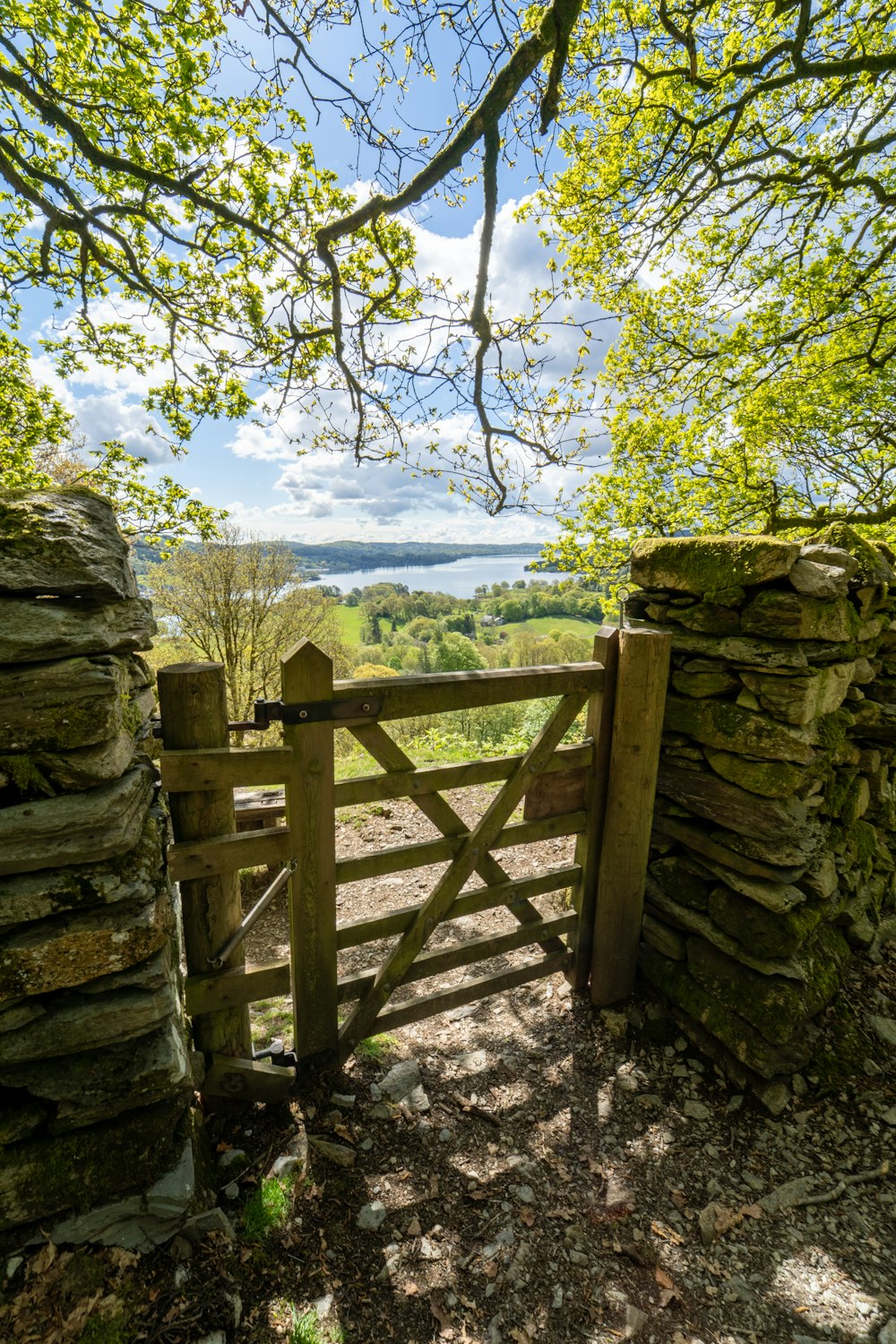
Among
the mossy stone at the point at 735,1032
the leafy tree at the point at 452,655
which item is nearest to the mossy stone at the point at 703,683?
the mossy stone at the point at 735,1032

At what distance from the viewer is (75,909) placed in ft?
5.64

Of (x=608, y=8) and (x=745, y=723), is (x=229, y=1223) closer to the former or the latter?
(x=745, y=723)

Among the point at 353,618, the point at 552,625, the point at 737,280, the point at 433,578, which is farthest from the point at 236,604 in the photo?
the point at 433,578

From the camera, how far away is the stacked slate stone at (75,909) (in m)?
1.58

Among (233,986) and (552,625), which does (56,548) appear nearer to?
(233,986)

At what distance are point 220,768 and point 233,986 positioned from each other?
1.10 metres

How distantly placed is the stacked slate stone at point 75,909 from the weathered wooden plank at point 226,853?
0.37 meters

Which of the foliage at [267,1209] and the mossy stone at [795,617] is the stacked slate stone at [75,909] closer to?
the foliage at [267,1209]

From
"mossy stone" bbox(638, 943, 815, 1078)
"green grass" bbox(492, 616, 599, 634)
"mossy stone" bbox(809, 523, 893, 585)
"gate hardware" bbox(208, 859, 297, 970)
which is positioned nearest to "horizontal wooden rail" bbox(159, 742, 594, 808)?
"gate hardware" bbox(208, 859, 297, 970)

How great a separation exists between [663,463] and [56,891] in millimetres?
10992

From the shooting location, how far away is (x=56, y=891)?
1646 millimetres

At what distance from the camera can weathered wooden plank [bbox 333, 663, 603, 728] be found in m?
2.47

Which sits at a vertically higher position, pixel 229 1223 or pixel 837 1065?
pixel 229 1223

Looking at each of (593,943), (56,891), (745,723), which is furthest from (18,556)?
(593,943)
